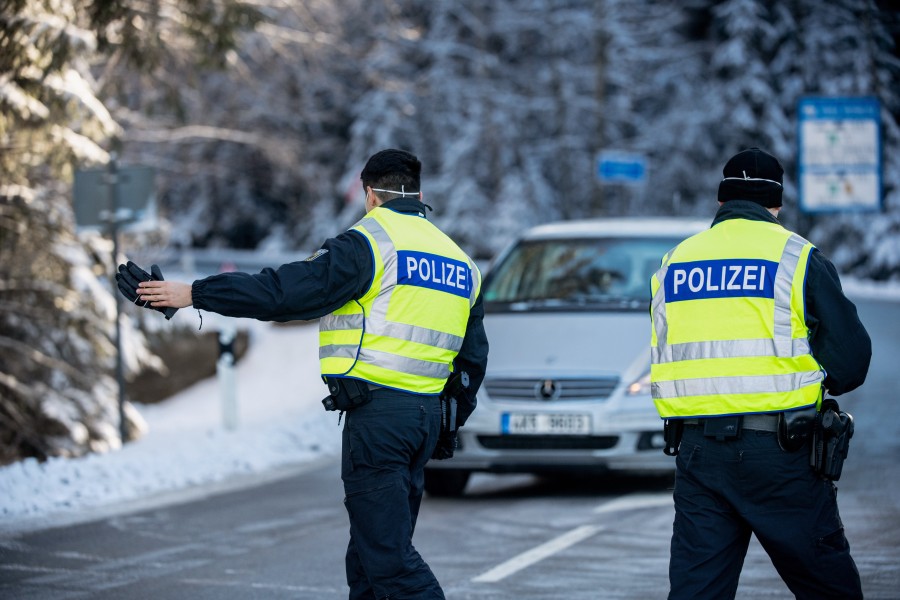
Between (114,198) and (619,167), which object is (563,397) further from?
(619,167)

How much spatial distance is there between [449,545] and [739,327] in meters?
3.63

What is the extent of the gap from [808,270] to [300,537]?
444 cm

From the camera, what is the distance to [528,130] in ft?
134

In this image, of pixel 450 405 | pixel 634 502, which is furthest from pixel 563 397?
pixel 450 405

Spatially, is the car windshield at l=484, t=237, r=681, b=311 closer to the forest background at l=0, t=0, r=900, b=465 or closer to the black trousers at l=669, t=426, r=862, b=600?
the black trousers at l=669, t=426, r=862, b=600

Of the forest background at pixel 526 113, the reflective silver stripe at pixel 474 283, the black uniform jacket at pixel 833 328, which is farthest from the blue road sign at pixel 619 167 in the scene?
the black uniform jacket at pixel 833 328

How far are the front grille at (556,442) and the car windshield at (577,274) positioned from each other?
1.13 m

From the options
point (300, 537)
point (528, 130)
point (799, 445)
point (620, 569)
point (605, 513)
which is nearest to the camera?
point (799, 445)

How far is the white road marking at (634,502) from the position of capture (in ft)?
29.3

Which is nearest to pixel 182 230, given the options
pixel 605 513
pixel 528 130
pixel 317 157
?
pixel 317 157

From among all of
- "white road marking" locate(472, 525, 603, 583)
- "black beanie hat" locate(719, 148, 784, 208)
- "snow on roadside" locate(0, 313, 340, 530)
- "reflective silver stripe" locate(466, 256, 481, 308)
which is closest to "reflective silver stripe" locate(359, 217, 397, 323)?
"reflective silver stripe" locate(466, 256, 481, 308)

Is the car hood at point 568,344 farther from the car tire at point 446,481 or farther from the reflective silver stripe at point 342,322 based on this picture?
the reflective silver stripe at point 342,322

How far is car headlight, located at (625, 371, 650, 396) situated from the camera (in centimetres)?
895

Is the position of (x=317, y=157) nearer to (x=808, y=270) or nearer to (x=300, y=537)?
(x=300, y=537)
